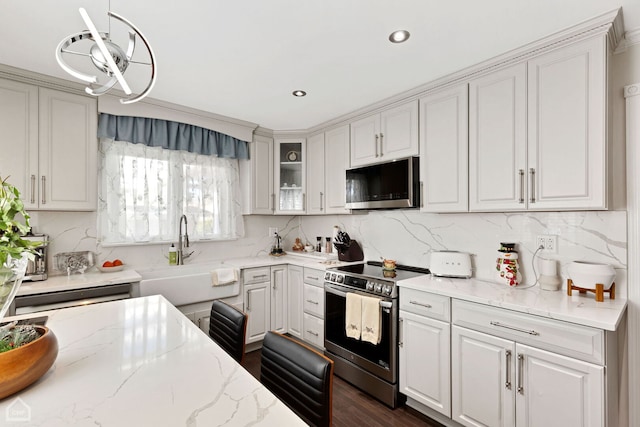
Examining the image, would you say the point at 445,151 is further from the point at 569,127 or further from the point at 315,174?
the point at 315,174

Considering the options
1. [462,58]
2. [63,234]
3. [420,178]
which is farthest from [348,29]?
[63,234]

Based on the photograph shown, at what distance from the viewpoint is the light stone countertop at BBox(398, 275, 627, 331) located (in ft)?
4.95

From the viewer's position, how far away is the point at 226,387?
93 cm

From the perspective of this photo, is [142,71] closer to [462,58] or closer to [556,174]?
[462,58]

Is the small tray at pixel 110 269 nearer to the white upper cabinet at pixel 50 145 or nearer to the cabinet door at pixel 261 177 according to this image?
the white upper cabinet at pixel 50 145

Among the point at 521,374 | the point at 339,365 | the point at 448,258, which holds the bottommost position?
the point at 339,365

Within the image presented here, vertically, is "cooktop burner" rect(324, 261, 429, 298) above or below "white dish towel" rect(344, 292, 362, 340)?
above

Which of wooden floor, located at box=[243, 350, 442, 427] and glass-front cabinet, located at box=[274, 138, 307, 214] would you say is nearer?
wooden floor, located at box=[243, 350, 442, 427]

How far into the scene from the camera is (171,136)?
3.09m

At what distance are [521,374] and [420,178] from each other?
1468 millimetres

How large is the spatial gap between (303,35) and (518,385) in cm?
232

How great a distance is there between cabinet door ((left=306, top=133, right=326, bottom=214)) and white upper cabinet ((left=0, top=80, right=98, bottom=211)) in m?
2.08

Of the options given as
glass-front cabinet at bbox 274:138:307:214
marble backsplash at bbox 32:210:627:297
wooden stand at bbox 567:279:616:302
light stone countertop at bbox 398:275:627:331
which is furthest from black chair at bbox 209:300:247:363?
glass-front cabinet at bbox 274:138:307:214

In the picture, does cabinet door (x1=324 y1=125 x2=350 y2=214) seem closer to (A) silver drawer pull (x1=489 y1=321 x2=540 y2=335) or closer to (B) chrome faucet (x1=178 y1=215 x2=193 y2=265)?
(B) chrome faucet (x1=178 y1=215 x2=193 y2=265)
